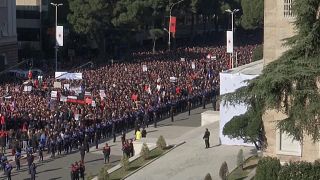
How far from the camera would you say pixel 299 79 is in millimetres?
15492

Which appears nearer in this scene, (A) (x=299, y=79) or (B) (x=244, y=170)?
(A) (x=299, y=79)

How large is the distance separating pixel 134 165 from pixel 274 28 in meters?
Result: 8.35

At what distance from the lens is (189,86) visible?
47812mm

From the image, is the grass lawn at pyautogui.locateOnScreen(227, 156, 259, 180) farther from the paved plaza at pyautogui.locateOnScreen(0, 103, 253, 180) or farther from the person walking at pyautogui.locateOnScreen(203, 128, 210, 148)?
the person walking at pyautogui.locateOnScreen(203, 128, 210, 148)

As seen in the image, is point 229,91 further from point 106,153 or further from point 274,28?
point 274,28

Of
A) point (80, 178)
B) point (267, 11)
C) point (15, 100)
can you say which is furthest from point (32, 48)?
point (267, 11)

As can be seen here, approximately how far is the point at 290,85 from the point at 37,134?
19.2 m

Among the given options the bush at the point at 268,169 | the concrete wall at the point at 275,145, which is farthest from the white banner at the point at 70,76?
the bush at the point at 268,169

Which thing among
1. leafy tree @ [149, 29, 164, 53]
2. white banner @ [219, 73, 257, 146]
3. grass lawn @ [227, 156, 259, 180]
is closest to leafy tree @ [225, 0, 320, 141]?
grass lawn @ [227, 156, 259, 180]

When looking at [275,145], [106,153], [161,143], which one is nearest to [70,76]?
[161,143]

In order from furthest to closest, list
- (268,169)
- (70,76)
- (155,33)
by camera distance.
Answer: (155,33) → (70,76) → (268,169)

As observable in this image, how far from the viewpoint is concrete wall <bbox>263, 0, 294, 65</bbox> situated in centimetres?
2450

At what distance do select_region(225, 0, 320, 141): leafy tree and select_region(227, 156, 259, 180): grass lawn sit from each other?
34.5ft

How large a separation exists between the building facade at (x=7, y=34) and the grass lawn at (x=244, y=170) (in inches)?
1405
